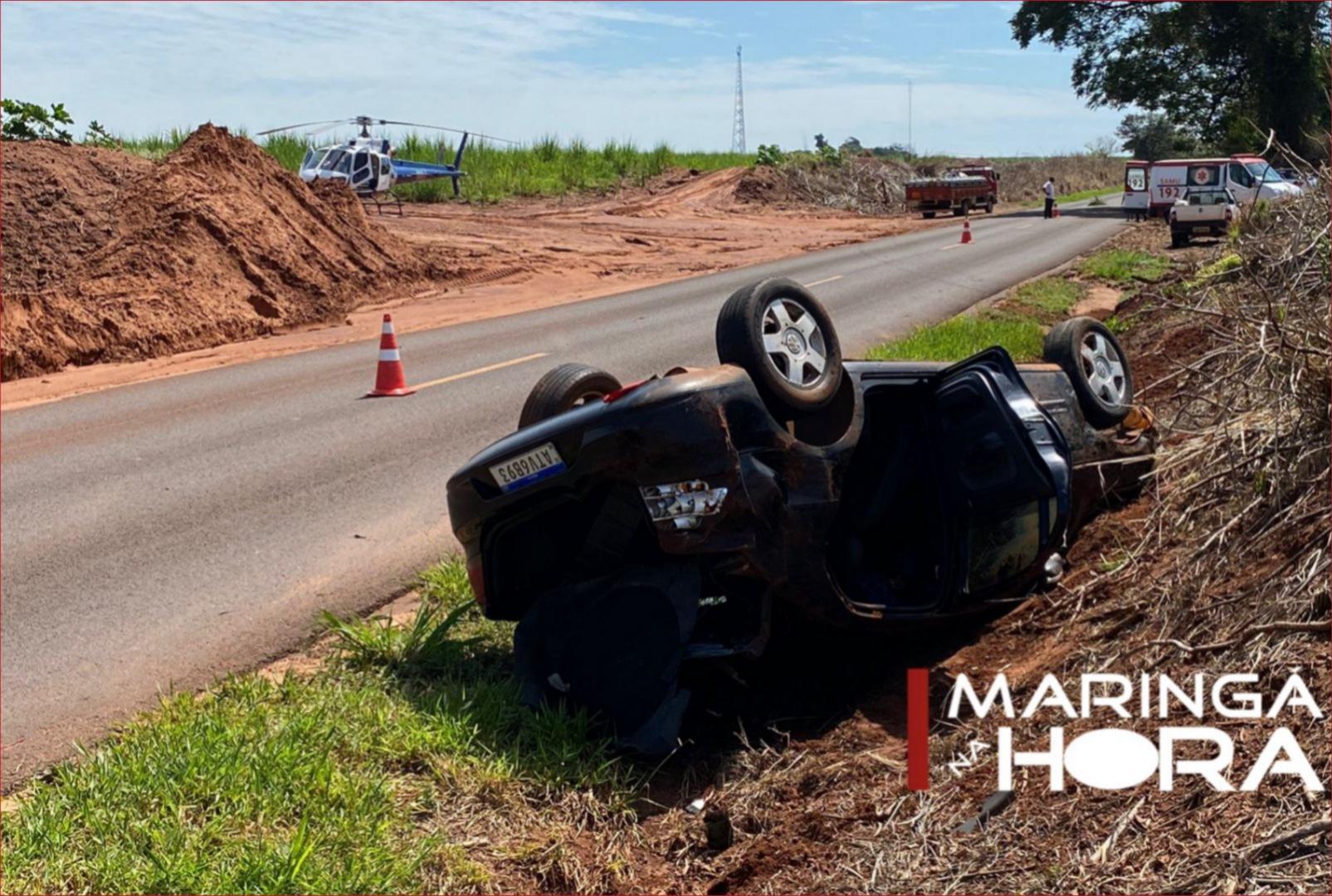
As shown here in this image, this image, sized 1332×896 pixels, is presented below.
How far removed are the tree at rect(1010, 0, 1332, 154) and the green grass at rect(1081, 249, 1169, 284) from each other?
24691mm

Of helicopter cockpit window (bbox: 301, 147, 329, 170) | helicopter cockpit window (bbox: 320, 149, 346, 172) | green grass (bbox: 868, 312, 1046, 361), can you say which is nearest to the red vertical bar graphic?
green grass (bbox: 868, 312, 1046, 361)

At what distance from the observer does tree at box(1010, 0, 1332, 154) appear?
48.6m

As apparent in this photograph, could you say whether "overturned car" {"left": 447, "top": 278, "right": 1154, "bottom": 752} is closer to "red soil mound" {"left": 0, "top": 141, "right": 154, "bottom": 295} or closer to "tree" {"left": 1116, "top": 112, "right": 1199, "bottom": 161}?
"red soil mound" {"left": 0, "top": 141, "right": 154, "bottom": 295}

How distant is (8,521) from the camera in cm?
892

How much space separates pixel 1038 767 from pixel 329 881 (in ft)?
6.44

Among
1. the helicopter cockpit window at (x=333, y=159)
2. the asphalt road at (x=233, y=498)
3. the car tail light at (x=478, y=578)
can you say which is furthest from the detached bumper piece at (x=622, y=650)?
the helicopter cockpit window at (x=333, y=159)

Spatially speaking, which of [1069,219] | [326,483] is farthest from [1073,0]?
[326,483]

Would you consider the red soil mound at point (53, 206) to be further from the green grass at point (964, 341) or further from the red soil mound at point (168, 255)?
the green grass at point (964, 341)

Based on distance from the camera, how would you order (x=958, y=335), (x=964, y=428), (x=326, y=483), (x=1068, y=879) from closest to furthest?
(x=1068, y=879)
(x=964, y=428)
(x=326, y=483)
(x=958, y=335)

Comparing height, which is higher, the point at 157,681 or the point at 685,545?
the point at 685,545

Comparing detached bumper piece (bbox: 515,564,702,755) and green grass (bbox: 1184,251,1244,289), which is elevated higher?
green grass (bbox: 1184,251,1244,289)

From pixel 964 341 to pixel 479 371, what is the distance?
5058 mm

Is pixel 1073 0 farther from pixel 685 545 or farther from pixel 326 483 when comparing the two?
pixel 685 545

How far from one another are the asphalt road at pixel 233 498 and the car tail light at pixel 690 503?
248 cm
